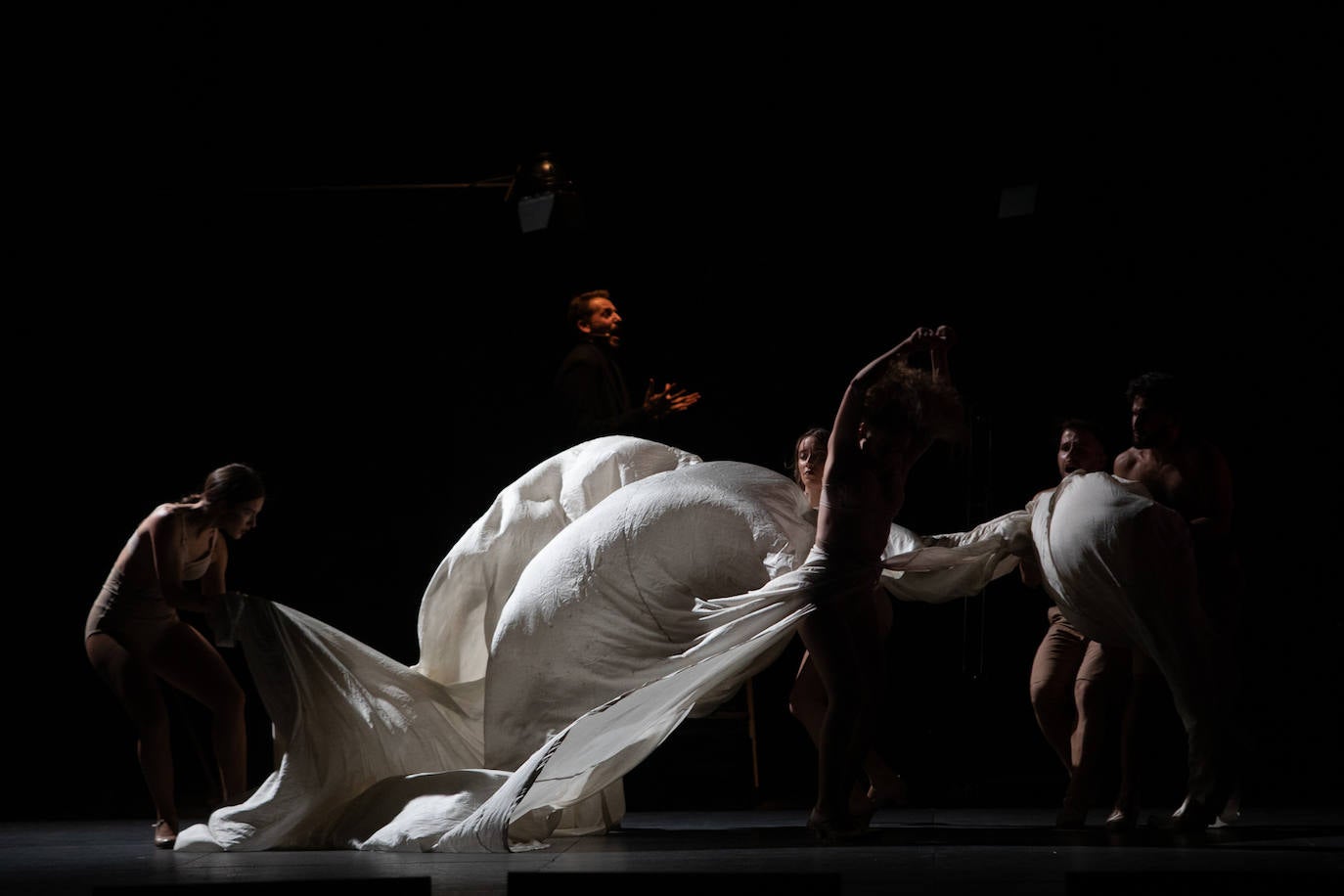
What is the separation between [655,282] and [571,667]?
10.1 feet

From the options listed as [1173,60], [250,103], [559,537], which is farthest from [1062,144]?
[250,103]

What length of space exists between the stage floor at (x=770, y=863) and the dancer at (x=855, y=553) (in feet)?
0.79

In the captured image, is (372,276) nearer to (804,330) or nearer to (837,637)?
(804,330)

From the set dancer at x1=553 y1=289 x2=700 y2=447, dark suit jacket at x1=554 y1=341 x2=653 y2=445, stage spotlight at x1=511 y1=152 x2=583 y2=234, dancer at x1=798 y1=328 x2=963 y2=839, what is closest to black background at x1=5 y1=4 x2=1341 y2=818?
stage spotlight at x1=511 y1=152 x2=583 y2=234

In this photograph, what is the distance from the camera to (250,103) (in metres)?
6.85

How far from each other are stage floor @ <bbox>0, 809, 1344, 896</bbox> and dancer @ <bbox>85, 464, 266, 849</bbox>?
0.31 metres

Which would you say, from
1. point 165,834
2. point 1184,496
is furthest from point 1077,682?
point 165,834

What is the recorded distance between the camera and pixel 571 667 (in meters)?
4.81

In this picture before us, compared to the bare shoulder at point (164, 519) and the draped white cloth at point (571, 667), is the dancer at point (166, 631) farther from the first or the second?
the draped white cloth at point (571, 667)

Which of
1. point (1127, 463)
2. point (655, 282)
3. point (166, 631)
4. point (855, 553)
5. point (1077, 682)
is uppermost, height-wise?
point (655, 282)

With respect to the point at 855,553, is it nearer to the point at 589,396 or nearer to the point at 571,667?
the point at 571,667

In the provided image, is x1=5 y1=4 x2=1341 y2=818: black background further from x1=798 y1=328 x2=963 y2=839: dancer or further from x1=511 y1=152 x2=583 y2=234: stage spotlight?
x1=798 y1=328 x2=963 y2=839: dancer

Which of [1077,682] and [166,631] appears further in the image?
[166,631]

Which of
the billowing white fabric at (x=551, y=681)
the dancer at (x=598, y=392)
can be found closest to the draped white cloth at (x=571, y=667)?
the billowing white fabric at (x=551, y=681)
